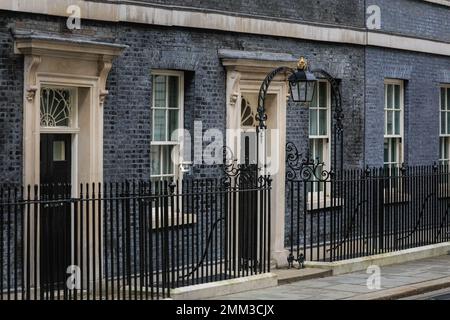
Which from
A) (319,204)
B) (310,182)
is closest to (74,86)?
(310,182)

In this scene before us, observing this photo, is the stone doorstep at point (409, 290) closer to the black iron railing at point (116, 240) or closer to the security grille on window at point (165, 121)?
the black iron railing at point (116, 240)

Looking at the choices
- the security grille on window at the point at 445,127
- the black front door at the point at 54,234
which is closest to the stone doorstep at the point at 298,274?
the black front door at the point at 54,234

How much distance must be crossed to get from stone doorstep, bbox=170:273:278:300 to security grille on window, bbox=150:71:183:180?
2.28m

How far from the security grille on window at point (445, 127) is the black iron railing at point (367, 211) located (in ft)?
10.7

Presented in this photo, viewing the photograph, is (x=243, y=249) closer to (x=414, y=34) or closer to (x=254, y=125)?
(x=254, y=125)

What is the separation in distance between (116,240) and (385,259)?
5.69 metres

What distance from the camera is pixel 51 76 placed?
44.3ft

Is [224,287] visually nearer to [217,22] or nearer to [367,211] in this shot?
[367,211]

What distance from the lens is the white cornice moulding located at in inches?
533

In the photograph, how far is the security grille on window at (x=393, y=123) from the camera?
825 inches

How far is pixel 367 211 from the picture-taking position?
17.2 metres

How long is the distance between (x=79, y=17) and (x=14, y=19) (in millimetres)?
1075

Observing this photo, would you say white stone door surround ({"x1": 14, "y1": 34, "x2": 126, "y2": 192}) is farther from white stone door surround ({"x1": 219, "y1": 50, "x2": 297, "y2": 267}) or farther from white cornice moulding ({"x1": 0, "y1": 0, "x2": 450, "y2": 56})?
white stone door surround ({"x1": 219, "y1": 50, "x2": 297, "y2": 267})
